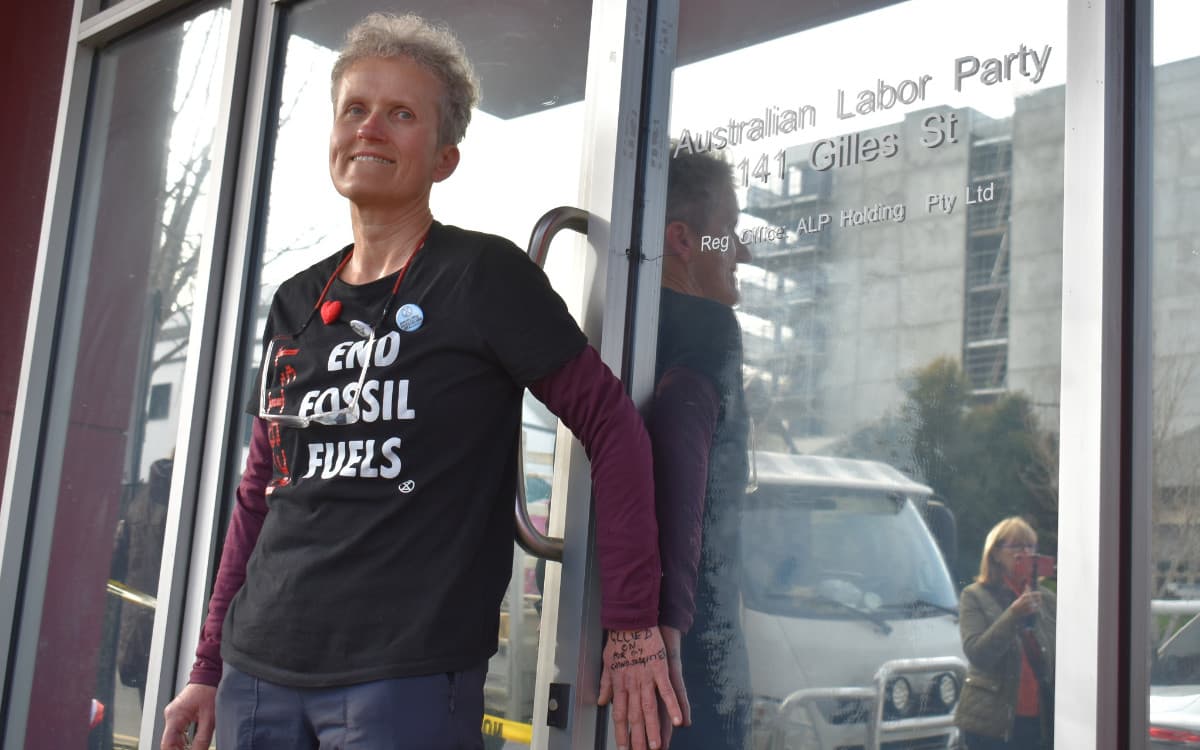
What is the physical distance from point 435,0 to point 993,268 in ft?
4.77

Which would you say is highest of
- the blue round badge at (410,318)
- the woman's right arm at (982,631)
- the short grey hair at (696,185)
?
the short grey hair at (696,185)

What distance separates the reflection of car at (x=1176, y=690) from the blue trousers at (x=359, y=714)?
829 mm

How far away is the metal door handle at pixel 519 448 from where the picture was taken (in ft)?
5.72

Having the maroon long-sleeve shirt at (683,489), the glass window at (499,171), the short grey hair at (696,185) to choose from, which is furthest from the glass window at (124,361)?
the maroon long-sleeve shirt at (683,489)

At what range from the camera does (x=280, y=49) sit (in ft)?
9.51

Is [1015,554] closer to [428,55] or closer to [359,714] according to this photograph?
[359,714]

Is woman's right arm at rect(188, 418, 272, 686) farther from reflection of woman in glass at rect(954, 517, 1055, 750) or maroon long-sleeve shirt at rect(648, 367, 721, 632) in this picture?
reflection of woman in glass at rect(954, 517, 1055, 750)

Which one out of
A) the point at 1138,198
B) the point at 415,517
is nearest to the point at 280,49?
the point at 415,517

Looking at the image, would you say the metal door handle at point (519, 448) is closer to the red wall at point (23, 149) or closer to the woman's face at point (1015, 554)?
the woman's face at point (1015, 554)

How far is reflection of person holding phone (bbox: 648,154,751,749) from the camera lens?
1.74 m

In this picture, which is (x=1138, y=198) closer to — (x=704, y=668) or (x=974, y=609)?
(x=974, y=609)

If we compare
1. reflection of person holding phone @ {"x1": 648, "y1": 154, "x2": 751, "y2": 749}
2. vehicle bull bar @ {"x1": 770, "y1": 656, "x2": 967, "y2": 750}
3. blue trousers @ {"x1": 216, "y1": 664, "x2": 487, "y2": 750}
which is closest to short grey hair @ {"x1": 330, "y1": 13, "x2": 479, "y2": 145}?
reflection of person holding phone @ {"x1": 648, "y1": 154, "x2": 751, "y2": 749}

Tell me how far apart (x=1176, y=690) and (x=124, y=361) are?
8.80 ft

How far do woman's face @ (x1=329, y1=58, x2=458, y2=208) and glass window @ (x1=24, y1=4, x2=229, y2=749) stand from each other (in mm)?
1158
